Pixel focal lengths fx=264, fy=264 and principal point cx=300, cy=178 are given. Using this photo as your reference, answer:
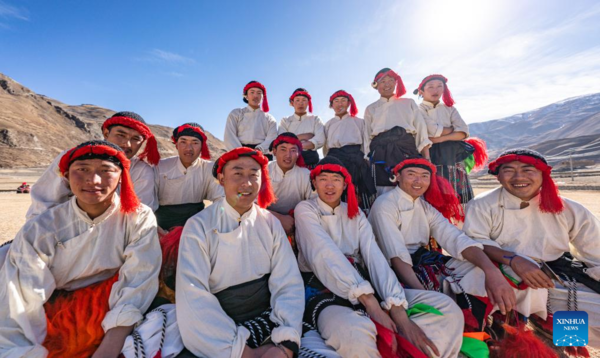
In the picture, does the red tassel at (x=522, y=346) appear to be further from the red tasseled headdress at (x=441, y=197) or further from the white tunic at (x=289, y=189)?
the white tunic at (x=289, y=189)

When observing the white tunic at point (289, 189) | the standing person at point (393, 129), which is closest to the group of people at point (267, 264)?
the white tunic at point (289, 189)

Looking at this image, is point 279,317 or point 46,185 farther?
point 46,185

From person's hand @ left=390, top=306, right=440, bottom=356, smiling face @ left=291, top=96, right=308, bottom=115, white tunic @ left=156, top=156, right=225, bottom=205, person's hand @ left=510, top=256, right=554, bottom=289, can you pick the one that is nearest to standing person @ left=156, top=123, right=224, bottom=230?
white tunic @ left=156, top=156, right=225, bottom=205

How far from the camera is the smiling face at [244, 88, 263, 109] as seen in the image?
15.2ft

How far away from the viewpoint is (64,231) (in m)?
1.87

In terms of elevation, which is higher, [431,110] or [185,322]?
[431,110]

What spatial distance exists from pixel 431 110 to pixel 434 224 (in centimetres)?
207

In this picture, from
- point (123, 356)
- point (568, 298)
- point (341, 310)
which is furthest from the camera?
point (568, 298)

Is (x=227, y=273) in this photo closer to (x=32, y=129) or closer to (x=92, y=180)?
(x=92, y=180)

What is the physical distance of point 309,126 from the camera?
15.2 ft

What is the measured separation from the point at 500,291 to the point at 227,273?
2.22m

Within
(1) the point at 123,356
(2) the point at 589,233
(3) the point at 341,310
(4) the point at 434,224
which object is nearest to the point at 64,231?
(1) the point at 123,356

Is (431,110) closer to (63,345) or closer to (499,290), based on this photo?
(499,290)

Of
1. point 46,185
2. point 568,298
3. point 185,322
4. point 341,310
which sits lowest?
point 568,298
